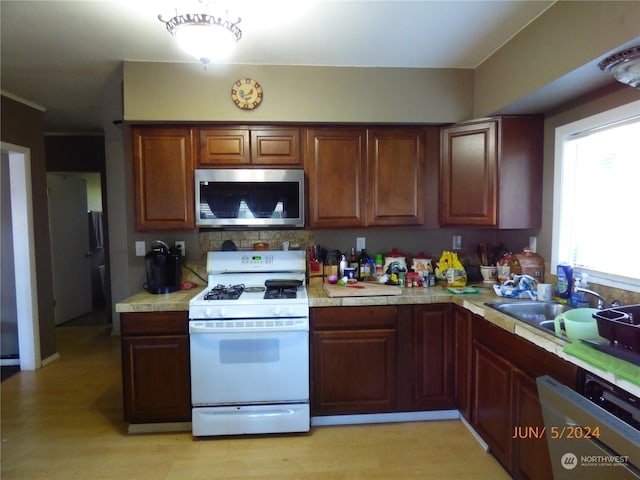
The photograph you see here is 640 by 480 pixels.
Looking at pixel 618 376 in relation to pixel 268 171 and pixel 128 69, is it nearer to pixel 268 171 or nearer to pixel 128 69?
pixel 268 171

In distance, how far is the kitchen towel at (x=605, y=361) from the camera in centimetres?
113

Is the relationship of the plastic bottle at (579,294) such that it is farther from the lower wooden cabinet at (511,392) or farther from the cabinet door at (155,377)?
the cabinet door at (155,377)

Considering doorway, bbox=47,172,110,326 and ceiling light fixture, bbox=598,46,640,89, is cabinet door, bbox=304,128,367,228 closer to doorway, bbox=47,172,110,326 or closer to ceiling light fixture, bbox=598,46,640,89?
ceiling light fixture, bbox=598,46,640,89

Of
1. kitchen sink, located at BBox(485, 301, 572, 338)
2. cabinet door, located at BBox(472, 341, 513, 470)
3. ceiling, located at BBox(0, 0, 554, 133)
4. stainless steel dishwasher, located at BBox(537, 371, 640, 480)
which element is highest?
ceiling, located at BBox(0, 0, 554, 133)

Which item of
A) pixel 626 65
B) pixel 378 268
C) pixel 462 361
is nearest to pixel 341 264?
pixel 378 268

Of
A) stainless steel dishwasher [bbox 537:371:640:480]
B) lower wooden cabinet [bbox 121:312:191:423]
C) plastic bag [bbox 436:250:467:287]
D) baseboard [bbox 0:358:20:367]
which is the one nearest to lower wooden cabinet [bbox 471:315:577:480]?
stainless steel dishwasher [bbox 537:371:640:480]

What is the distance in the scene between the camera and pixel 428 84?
8.38 feet

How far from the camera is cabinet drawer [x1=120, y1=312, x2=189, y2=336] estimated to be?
220cm

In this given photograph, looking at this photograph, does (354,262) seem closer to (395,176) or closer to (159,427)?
(395,176)

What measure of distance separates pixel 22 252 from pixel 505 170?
411 centimetres

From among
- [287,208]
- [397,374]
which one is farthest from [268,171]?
[397,374]

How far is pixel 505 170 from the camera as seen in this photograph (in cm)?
235

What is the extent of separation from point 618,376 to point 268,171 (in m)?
2.08

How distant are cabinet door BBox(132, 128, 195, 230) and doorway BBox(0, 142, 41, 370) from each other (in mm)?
1577
